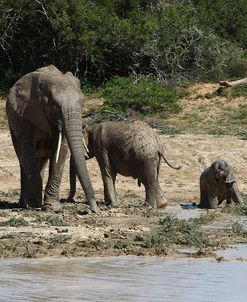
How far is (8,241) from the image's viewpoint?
10.7 m

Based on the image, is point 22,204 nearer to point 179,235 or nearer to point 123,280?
point 179,235

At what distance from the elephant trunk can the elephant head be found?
8.57 ft

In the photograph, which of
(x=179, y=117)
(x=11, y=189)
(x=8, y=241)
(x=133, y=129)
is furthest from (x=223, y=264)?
(x=179, y=117)

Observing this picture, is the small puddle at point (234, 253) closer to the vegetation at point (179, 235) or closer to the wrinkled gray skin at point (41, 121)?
the vegetation at point (179, 235)

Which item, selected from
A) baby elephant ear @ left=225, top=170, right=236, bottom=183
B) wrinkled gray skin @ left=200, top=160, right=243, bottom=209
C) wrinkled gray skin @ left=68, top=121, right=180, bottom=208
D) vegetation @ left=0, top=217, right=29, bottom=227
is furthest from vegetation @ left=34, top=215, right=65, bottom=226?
baby elephant ear @ left=225, top=170, right=236, bottom=183

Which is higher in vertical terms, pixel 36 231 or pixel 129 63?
pixel 129 63

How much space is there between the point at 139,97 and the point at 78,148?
847cm

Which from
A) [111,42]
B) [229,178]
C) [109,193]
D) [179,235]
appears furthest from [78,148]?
[111,42]

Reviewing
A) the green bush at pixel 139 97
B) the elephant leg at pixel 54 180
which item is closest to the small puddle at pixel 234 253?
the elephant leg at pixel 54 180

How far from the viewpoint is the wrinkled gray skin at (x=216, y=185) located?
14.8 metres

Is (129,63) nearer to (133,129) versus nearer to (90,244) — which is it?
(133,129)

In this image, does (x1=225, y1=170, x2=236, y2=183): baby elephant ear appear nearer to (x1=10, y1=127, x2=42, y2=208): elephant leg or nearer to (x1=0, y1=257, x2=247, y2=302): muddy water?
(x1=10, y1=127, x2=42, y2=208): elephant leg

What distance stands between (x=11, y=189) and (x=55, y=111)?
140 inches

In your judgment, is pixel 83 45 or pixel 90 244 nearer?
pixel 90 244
